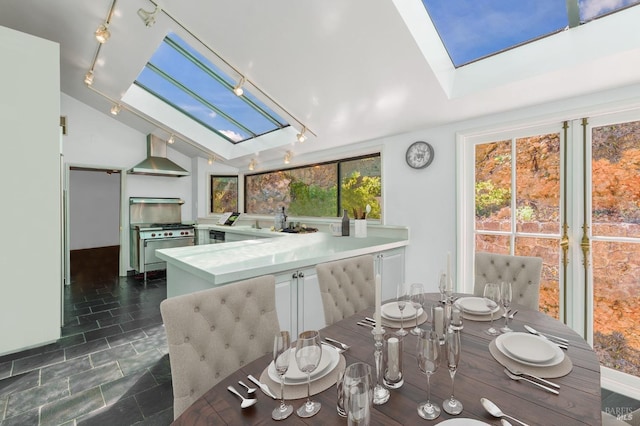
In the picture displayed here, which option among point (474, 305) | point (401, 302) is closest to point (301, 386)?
point (401, 302)

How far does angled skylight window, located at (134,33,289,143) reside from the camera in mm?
3521

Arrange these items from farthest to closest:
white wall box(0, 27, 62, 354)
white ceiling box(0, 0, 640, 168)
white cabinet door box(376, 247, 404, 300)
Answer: white cabinet door box(376, 247, 404, 300)
white wall box(0, 27, 62, 354)
white ceiling box(0, 0, 640, 168)

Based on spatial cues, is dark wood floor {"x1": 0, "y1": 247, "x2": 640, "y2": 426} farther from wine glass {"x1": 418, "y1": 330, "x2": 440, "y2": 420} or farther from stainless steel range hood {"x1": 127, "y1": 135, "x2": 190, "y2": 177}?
stainless steel range hood {"x1": 127, "y1": 135, "x2": 190, "y2": 177}

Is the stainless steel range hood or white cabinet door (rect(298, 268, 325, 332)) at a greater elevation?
the stainless steel range hood

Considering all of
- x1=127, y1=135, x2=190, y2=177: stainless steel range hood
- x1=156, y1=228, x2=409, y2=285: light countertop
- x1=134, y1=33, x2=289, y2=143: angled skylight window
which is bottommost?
x1=156, y1=228, x2=409, y2=285: light countertop

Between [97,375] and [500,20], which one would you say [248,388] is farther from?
[500,20]

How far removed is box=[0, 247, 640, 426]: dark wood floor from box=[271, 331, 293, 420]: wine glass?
1439 millimetres

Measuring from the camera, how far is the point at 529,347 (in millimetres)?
1085

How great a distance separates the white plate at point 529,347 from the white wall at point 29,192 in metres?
3.02

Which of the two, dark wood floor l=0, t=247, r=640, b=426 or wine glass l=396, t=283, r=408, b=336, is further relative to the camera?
dark wood floor l=0, t=247, r=640, b=426

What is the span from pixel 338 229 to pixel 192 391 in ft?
8.79

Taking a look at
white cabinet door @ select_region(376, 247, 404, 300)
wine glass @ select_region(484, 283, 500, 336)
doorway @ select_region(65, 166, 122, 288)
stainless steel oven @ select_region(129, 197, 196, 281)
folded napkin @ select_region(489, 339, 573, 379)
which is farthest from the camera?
doorway @ select_region(65, 166, 122, 288)

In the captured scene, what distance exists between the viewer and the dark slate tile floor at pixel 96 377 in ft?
5.80

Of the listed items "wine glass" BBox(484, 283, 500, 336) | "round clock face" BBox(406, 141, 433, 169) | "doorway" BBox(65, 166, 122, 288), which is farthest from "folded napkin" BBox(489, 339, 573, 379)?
"doorway" BBox(65, 166, 122, 288)
